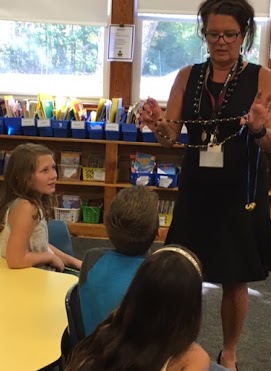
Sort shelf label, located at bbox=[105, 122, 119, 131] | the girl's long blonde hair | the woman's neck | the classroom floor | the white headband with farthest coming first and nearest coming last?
shelf label, located at bbox=[105, 122, 119, 131] < the classroom floor < the girl's long blonde hair < the woman's neck < the white headband

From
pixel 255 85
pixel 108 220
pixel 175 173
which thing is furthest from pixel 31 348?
pixel 175 173

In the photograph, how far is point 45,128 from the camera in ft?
13.5

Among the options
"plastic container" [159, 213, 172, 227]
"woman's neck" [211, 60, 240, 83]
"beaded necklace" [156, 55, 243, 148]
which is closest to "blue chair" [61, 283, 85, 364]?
"beaded necklace" [156, 55, 243, 148]

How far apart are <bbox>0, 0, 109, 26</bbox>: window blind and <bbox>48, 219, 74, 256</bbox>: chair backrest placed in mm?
2412

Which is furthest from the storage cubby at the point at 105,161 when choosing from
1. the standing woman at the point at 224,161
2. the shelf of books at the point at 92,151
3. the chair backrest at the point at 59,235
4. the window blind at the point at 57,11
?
the standing woman at the point at 224,161

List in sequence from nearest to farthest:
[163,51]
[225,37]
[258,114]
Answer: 1. [258,114]
2. [225,37]
3. [163,51]

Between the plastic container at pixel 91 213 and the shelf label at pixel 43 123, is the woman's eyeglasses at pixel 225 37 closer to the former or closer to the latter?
the shelf label at pixel 43 123

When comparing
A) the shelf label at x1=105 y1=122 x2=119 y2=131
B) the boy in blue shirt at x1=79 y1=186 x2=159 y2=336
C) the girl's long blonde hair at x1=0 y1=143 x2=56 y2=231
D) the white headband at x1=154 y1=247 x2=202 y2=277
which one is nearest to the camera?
the white headband at x1=154 y1=247 x2=202 y2=277

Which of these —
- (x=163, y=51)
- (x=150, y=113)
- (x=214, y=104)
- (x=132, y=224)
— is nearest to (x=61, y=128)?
(x=163, y=51)

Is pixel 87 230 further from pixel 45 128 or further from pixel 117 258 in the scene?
pixel 117 258

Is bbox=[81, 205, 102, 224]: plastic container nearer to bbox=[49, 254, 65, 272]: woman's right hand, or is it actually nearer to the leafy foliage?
the leafy foliage

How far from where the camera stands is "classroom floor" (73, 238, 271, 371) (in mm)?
2430

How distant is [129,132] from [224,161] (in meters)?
2.29

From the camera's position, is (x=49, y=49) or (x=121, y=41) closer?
(x=121, y=41)
